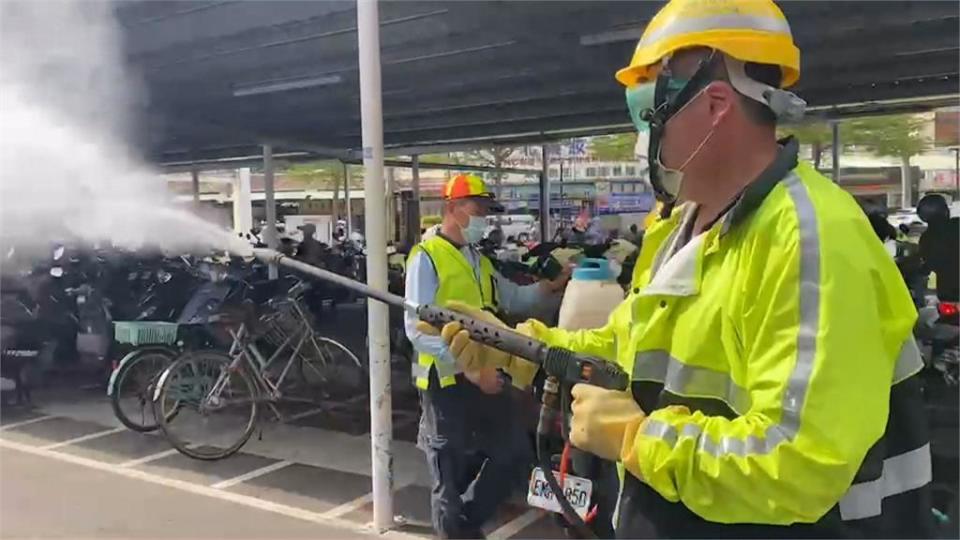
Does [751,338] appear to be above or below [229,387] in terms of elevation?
above

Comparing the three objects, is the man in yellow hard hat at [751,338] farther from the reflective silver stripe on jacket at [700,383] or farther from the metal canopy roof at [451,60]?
the metal canopy roof at [451,60]

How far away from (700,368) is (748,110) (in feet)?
1.60

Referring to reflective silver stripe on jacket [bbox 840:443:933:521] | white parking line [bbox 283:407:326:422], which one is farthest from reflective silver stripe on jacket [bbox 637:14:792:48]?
white parking line [bbox 283:407:326:422]

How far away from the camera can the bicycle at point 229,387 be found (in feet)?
21.1

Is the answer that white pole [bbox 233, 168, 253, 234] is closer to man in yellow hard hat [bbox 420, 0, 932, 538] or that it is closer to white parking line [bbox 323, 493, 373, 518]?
white parking line [bbox 323, 493, 373, 518]

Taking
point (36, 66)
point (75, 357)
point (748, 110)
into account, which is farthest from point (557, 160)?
point (748, 110)

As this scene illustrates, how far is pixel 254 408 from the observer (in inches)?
256

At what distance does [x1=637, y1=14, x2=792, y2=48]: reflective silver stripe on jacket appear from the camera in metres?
1.61

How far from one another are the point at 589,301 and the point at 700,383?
1.77m

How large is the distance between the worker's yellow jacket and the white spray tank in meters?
1.58

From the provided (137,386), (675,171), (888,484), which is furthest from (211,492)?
(888,484)

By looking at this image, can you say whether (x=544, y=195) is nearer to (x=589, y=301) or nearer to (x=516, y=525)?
(x=516, y=525)

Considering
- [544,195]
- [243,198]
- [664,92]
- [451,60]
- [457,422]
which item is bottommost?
[457,422]

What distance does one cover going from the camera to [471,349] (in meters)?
2.42
